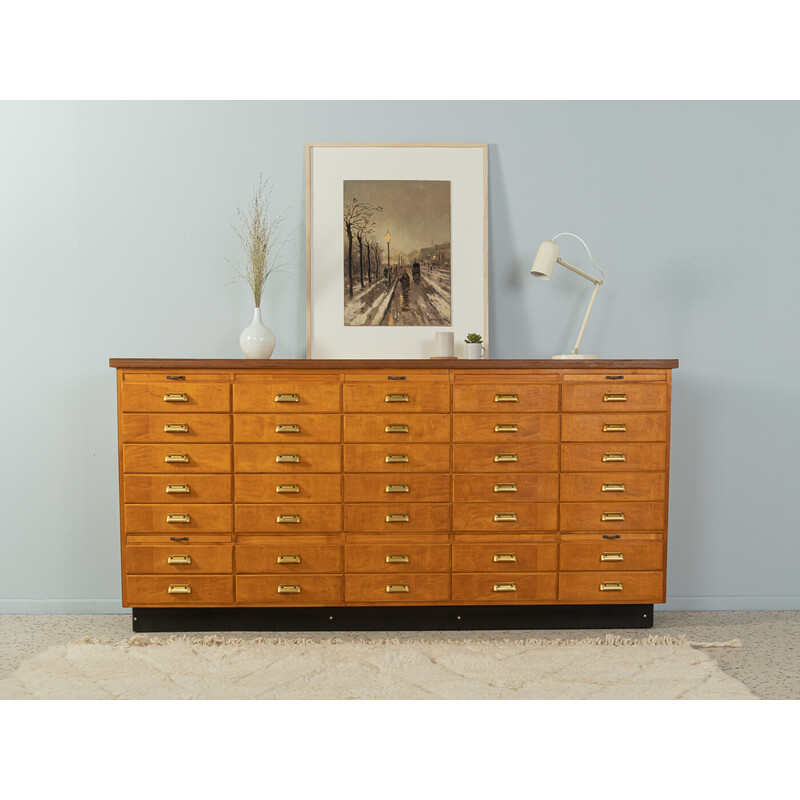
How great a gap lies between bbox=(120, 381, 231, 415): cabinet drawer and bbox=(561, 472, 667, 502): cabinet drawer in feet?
5.36

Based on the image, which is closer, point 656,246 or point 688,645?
point 688,645

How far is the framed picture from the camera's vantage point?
3.53 metres

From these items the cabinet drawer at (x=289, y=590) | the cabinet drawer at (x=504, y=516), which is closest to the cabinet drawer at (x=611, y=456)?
the cabinet drawer at (x=504, y=516)

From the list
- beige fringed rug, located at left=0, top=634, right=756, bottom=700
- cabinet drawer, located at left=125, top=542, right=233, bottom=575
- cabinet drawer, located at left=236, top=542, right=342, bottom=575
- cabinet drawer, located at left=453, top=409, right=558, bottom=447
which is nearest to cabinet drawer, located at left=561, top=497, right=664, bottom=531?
cabinet drawer, located at left=453, top=409, right=558, bottom=447

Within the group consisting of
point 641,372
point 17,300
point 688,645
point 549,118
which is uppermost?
point 549,118

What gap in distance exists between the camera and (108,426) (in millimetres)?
3562

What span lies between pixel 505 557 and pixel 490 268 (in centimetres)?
150

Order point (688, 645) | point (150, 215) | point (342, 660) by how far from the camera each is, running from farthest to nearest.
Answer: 1. point (150, 215)
2. point (688, 645)
3. point (342, 660)

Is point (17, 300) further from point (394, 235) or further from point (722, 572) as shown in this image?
point (722, 572)

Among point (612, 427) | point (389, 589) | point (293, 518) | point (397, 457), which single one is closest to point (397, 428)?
point (397, 457)

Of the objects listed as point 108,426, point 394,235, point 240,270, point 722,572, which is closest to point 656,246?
point 394,235

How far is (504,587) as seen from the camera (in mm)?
3152

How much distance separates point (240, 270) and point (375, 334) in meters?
0.79

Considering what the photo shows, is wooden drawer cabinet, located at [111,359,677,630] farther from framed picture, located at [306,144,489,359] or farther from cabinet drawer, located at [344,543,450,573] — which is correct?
framed picture, located at [306,144,489,359]
